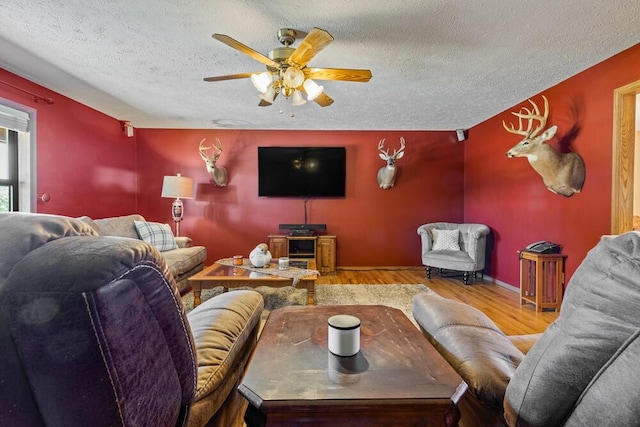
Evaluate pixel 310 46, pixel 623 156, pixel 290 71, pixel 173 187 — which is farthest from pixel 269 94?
pixel 623 156

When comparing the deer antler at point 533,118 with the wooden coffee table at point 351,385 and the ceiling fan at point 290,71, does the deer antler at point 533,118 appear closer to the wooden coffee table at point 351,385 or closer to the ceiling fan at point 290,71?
the ceiling fan at point 290,71

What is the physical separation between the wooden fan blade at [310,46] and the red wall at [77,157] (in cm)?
285

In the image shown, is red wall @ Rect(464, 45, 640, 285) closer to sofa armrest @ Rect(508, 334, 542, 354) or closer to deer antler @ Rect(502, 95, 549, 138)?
deer antler @ Rect(502, 95, 549, 138)

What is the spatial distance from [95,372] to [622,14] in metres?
3.19

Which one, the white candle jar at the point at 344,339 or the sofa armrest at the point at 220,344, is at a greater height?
the white candle jar at the point at 344,339

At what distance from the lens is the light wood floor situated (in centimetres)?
274

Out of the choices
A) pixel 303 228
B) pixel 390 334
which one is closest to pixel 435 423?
pixel 390 334

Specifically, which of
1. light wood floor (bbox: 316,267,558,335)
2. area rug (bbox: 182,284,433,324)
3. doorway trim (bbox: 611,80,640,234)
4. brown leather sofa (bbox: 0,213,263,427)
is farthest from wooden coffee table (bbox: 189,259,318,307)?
doorway trim (bbox: 611,80,640,234)

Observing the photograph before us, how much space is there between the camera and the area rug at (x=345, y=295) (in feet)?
10.5

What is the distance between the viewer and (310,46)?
1.96m

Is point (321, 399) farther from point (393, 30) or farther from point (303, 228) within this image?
point (303, 228)

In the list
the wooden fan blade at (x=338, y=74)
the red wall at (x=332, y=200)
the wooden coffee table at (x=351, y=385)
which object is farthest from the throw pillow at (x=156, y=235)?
the wooden coffee table at (x=351, y=385)

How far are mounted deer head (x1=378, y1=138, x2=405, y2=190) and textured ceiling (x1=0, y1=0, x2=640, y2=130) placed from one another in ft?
3.46

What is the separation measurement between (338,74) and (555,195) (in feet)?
8.76
